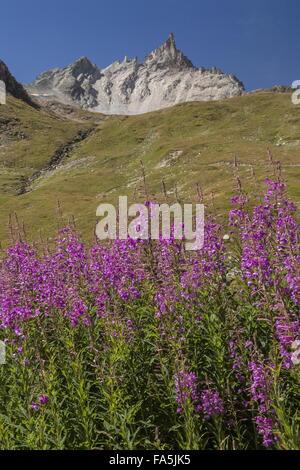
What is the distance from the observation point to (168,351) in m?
8.22

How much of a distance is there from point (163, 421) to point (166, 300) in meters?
2.59

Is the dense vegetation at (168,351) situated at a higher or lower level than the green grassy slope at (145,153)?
lower

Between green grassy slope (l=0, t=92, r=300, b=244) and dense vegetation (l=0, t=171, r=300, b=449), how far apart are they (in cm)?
3364

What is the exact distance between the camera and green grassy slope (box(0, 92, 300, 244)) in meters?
66.1

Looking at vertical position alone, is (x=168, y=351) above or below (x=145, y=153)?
below

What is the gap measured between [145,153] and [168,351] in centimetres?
9667

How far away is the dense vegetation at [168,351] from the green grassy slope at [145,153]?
33.6m

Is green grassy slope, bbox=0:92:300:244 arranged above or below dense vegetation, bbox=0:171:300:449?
above

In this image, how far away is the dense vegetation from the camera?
6500mm

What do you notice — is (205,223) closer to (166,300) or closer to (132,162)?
(166,300)

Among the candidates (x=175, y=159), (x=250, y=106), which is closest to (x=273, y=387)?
(x=175, y=159)

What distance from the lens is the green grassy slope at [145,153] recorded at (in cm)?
6612

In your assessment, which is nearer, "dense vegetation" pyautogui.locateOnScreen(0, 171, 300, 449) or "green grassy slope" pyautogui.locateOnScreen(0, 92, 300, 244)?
"dense vegetation" pyautogui.locateOnScreen(0, 171, 300, 449)
